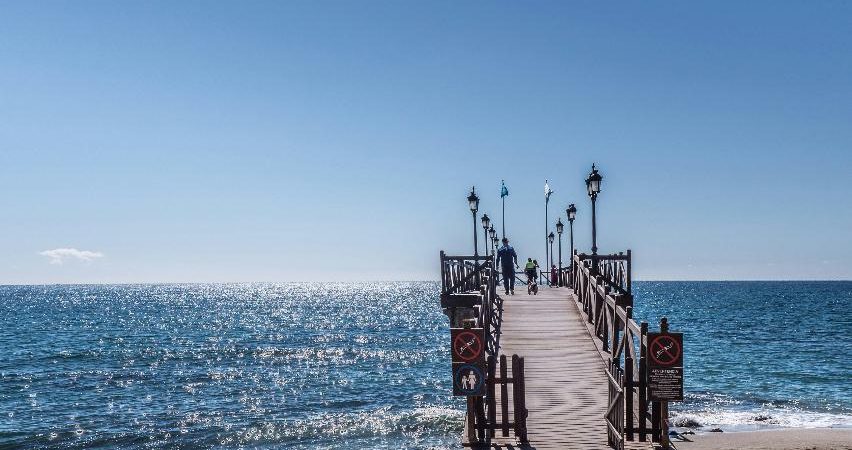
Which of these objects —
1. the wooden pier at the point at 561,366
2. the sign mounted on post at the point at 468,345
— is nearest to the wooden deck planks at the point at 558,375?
the wooden pier at the point at 561,366

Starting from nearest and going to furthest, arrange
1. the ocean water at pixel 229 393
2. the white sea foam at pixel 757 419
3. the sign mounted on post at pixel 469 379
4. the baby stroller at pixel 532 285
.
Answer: the sign mounted on post at pixel 469 379 < the white sea foam at pixel 757 419 < the ocean water at pixel 229 393 < the baby stroller at pixel 532 285

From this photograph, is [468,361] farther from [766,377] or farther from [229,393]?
[766,377]

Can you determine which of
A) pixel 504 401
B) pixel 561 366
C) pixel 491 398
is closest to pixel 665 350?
pixel 504 401

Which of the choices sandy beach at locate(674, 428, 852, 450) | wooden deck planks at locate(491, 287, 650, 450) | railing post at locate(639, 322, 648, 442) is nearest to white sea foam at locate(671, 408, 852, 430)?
sandy beach at locate(674, 428, 852, 450)

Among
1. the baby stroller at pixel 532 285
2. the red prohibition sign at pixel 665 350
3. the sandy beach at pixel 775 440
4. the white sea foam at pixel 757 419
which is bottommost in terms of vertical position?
the white sea foam at pixel 757 419

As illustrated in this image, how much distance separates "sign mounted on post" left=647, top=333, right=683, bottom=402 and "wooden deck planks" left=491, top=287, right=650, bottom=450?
0.97 metres

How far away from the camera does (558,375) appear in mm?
14508

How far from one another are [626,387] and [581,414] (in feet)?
5.17

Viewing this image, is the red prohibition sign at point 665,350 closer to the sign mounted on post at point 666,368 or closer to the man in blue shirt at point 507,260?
the sign mounted on post at point 666,368

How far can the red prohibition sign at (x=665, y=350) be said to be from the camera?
10.6m

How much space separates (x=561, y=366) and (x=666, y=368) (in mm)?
4527

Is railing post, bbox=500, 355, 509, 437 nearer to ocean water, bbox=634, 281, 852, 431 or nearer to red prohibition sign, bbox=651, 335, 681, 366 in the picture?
red prohibition sign, bbox=651, 335, 681, 366

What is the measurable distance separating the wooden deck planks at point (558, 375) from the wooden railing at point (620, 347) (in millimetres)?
353

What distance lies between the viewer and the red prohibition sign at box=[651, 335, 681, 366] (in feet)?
34.9
